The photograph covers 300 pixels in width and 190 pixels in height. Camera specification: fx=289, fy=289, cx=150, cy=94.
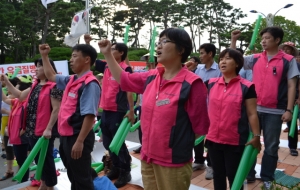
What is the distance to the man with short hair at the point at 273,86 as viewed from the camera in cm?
315

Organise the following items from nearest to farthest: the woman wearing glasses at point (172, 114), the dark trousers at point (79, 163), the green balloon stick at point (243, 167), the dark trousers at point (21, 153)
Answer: the woman wearing glasses at point (172, 114) → the green balloon stick at point (243, 167) → the dark trousers at point (79, 163) → the dark trousers at point (21, 153)

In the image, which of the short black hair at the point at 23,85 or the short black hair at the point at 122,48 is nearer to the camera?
the short black hair at the point at 122,48

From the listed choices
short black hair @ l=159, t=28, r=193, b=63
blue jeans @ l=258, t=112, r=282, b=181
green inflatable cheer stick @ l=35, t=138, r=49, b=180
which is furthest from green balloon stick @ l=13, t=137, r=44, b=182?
blue jeans @ l=258, t=112, r=282, b=181

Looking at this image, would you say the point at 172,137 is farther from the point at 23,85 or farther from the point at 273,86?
the point at 23,85

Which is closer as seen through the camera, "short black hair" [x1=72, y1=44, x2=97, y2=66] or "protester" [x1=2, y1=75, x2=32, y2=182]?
"short black hair" [x1=72, y1=44, x2=97, y2=66]

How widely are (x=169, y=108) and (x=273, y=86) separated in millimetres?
1748

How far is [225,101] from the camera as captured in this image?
2654mm

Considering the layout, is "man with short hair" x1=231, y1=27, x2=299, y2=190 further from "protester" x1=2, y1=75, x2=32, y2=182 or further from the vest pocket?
"protester" x1=2, y1=75, x2=32, y2=182

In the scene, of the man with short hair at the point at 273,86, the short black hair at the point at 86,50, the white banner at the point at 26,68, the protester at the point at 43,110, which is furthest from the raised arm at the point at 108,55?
the white banner at the point at 26,68

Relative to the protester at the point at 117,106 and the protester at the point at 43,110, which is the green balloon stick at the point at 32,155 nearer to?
the protester at the point at 43,110

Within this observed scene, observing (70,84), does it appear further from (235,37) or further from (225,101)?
(235,37)

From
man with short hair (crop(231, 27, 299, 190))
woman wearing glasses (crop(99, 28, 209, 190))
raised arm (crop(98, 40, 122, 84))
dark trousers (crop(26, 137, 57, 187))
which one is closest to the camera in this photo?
woman wearing glasses (crop(99, 28, 209, 190))

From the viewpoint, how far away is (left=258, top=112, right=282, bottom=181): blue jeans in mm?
3199

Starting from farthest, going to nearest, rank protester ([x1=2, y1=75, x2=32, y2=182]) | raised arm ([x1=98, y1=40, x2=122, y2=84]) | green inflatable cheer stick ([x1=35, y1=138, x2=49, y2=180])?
protester ([x1=2, y1=75, x2=32, y2=182]), green inflatable cheer stick ([x1=35, y1=138, x2=49, y2=180]), raised arm ([x1=98, y1=40, x2=122, y2=84])
